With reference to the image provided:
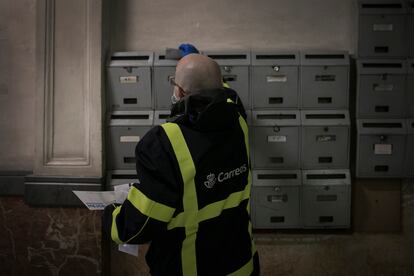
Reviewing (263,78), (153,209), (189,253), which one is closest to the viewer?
(153,209)

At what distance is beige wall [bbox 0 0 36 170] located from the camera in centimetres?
295

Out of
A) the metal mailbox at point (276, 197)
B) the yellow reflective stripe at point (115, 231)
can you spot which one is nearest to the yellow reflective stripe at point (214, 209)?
the yellow reflective stripe at point (115, 231)

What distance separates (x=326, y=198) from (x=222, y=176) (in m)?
1.43

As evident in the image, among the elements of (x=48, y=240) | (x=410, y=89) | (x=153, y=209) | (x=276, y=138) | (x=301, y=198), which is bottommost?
(x=48, y=240)

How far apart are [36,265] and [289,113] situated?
2.28 m

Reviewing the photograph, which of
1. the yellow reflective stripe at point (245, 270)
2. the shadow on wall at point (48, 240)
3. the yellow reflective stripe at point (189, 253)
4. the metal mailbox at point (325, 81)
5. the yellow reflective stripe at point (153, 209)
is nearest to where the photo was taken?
the yellow reflective stripe at point (153, 209)

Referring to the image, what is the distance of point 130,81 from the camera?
277 centimetres

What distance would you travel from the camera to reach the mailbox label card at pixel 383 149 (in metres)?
2.73

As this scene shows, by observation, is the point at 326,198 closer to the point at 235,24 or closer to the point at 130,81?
the point at 235,24

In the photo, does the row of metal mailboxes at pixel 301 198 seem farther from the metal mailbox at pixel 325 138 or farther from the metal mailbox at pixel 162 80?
the metal mailbox at pixel 162 80

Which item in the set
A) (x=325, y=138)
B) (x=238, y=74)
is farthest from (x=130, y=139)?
(x=325, y=138)

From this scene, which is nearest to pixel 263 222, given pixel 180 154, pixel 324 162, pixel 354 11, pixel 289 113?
pixel 324 162

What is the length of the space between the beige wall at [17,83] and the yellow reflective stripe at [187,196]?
77.8 inches

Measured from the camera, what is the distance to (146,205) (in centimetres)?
146
